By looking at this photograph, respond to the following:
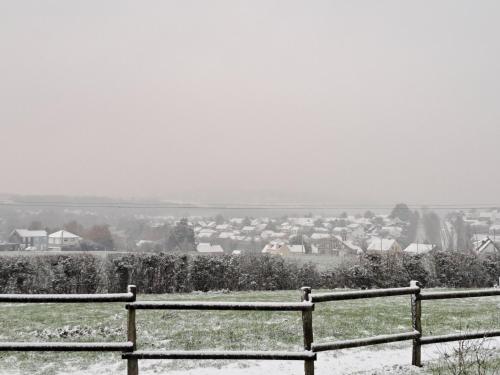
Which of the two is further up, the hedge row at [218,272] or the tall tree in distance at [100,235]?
the hedge row at [218,272]

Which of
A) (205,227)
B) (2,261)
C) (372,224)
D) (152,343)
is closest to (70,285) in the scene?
(2,261)

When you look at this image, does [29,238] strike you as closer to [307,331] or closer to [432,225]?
[307,331]

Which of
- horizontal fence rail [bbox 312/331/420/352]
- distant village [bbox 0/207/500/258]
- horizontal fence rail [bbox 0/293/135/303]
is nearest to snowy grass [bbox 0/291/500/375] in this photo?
horizontal fence rail [bbox 0/293/135/303]

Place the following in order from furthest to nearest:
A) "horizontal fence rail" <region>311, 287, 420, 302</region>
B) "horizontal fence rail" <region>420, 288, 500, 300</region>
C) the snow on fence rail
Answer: "horizontal fence rail" <region>420, 288, 500, 300</region> → the snow on fence rail → "horizontal fence rail" <region>311, 287, 420, 302</region>

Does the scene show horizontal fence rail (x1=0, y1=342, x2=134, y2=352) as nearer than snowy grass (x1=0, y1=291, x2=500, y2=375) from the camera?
Yes

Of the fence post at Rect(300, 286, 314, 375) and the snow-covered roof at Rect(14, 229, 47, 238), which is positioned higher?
the fence post at Rect(300, 286, 314, 375)

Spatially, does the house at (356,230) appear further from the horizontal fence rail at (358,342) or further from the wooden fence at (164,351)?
the wooden fence at (164,351)

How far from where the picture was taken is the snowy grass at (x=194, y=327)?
853 centimetres

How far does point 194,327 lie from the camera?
11.4 m

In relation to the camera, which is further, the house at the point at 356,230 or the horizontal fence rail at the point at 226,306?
the house at the point at 356,230

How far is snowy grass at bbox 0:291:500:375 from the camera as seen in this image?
8531 mm

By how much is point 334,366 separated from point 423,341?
1615mm

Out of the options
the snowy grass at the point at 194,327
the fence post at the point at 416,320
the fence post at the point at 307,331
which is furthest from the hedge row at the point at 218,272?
the fence post at the point at 307,331

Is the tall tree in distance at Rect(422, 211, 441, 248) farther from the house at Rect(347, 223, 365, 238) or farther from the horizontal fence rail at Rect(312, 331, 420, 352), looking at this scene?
the horizontal fence rail at Rect(312, 331, 420, 352)
